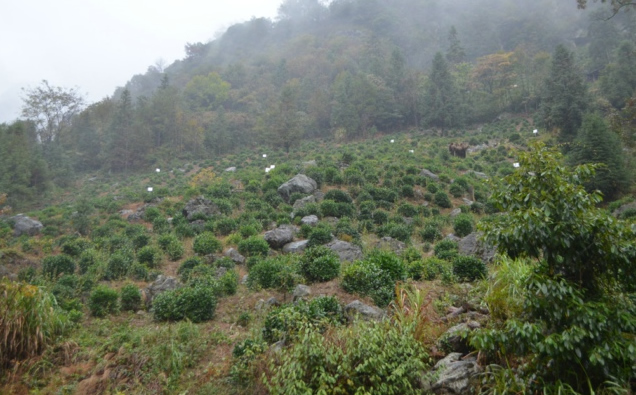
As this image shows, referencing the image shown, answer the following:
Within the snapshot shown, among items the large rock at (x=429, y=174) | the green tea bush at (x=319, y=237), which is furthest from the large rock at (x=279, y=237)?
the large rock at (x=429, y=174)

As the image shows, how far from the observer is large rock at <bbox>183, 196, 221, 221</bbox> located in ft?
52.9

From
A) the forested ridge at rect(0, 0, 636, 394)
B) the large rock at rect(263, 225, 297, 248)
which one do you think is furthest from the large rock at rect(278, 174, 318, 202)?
the large rock at rect(263, 225, 297, 248)

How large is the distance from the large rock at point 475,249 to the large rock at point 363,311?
443cm

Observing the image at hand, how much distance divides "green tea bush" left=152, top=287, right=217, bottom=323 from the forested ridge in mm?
44

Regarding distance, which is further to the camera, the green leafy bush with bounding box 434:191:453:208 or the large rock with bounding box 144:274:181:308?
the green leafy bush with bounding box 434:191:453:208

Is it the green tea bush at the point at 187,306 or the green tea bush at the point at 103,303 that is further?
the green tea bush at the point at 103,303

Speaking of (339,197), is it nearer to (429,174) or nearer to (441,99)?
(429,174)

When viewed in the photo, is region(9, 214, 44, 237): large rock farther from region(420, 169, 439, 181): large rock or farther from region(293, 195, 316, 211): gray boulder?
region(420, 169, 439, 181): large rock

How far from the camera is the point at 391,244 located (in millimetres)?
12359

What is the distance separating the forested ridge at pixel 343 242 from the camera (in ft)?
12.2

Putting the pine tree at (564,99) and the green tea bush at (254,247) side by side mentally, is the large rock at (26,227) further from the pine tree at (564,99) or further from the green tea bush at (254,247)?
the pine tree at (564,99)

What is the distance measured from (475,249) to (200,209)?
11306 mm

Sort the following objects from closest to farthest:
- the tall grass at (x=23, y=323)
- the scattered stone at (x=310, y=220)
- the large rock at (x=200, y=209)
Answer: the tall grass at (x=23, y=323) < the scattered stone at (x=310, y=220) < the large rock at (x=200, y=209)

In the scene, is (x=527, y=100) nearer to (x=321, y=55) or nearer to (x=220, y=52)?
(x=321, y=55)
